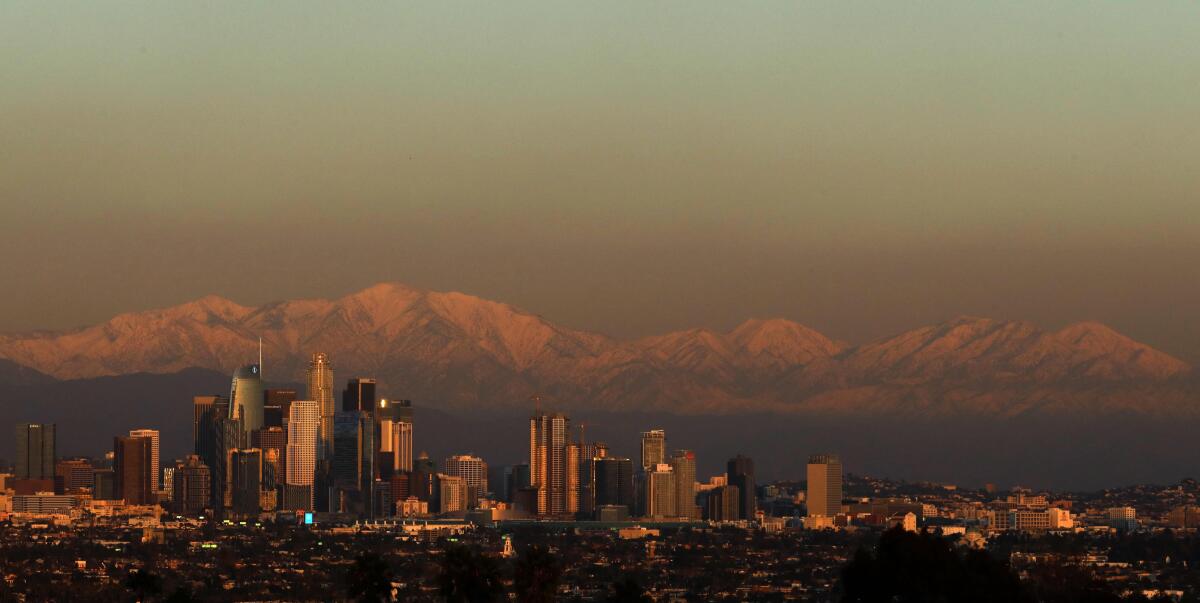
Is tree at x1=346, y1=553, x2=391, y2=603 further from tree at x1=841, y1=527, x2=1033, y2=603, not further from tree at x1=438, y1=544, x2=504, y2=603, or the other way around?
tree at x1=841, y1=527, x2=1033, y2=603

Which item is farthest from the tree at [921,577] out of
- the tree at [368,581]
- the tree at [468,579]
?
the tree at [368,581]

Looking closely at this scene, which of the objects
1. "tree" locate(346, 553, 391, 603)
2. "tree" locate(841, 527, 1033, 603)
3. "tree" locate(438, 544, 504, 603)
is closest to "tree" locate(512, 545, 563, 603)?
"tree" locate(438, 544, 504, 603)

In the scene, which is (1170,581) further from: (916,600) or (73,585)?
(916,600)

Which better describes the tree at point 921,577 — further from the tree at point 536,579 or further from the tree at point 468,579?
the tree at point 468,579

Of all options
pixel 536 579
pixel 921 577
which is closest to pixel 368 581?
pixel 536 579

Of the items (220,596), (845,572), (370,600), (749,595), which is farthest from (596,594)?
(845,572)
